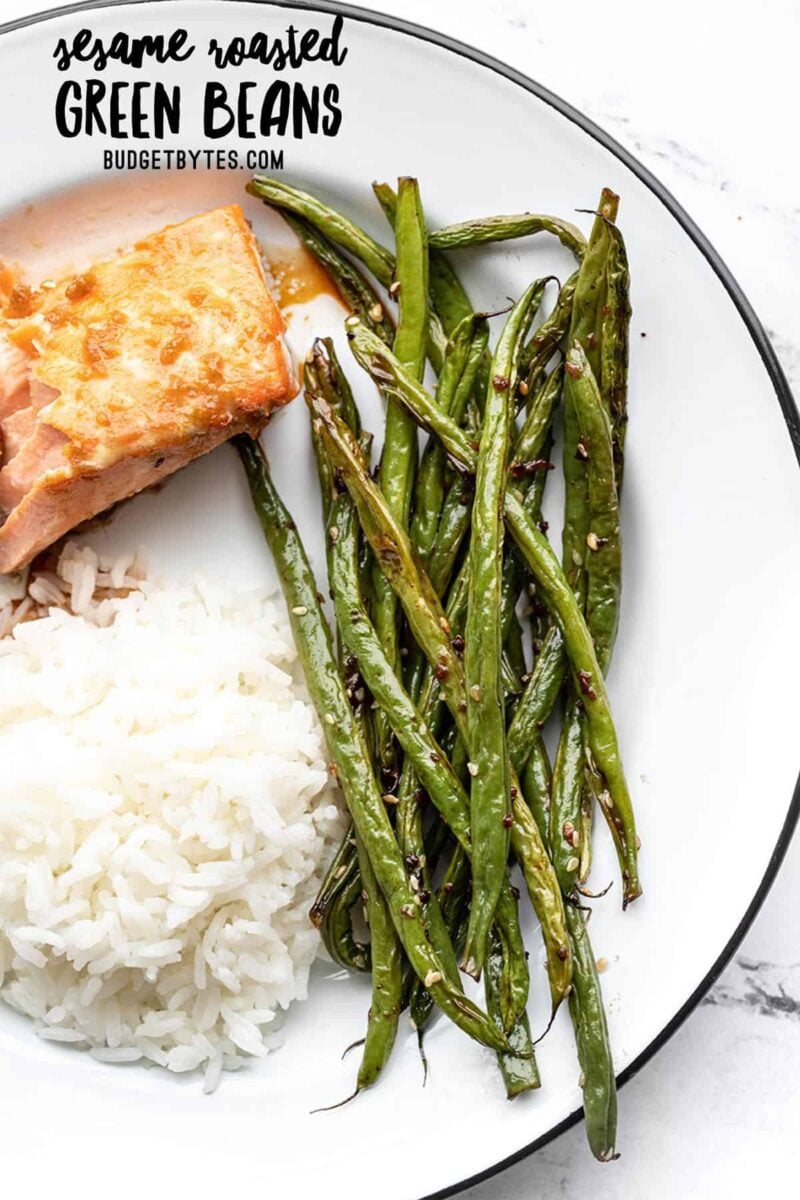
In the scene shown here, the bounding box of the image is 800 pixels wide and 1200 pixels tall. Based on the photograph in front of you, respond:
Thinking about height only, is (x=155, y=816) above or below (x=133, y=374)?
below

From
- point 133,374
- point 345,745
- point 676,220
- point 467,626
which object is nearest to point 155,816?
point 345,745

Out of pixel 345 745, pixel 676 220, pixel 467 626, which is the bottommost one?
pixel 345 745

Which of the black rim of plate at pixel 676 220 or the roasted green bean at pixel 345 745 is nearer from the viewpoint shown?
the roasted green bean at pixel 345 745

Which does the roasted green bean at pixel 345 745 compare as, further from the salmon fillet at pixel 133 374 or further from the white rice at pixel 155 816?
the salmon fillet at pixel 133 374

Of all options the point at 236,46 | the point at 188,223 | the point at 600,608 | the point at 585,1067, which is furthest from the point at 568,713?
the point at 236,46

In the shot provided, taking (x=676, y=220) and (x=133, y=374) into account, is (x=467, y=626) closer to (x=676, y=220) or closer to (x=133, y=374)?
(x=133, y=374)

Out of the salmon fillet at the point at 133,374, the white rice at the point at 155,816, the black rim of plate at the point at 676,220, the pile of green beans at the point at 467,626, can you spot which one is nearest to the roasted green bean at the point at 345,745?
the pile of green beans at the point at 467,626
